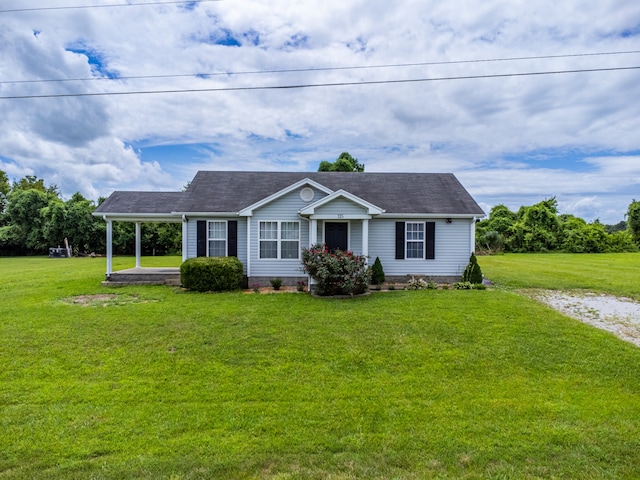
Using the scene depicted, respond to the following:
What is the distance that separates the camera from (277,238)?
1270cm

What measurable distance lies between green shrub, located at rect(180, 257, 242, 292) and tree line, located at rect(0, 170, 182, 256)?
63.1ft

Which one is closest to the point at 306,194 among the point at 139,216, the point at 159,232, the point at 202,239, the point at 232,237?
the point at 232,237

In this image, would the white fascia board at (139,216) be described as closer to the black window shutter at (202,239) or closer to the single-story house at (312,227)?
the single-story house at (312,227)

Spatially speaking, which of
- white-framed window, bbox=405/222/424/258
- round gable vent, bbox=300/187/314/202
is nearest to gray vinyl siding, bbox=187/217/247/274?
round gable vent, bbox=300/187/314/202

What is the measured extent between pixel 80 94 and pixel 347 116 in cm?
1244

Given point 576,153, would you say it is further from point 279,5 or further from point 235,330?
point 235,330

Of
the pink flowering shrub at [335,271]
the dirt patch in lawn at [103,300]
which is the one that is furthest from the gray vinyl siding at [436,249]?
the dirt patch in lawn at [103,300]

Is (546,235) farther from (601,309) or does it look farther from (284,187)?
(284,187)

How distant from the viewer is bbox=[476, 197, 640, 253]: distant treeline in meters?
30.2

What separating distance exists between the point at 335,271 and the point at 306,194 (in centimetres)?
358

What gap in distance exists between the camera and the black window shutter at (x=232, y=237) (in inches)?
511

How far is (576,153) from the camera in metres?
24.0

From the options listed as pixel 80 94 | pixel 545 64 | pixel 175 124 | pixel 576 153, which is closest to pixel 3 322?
pixel 80 94

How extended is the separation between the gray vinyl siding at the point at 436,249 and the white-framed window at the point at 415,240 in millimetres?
235
